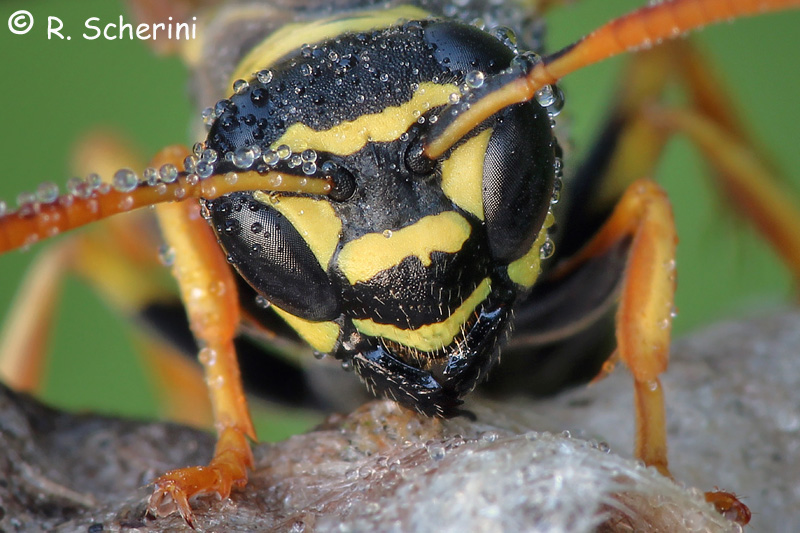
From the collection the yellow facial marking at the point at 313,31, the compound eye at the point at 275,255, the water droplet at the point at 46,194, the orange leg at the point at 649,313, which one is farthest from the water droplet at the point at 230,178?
the orange leg at the point at 649,313

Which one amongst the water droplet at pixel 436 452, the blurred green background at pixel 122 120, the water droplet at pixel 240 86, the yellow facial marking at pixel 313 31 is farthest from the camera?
the blurred green background at pixel 122 120

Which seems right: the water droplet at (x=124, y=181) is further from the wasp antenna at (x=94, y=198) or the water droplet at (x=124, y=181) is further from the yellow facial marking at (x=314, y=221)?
the yellow facial marking at (x=314, y=221)

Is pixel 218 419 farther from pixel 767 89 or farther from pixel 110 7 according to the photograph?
pixel 767 89

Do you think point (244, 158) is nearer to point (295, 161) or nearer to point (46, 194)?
point (295, 161)

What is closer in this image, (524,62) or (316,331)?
(524,62)

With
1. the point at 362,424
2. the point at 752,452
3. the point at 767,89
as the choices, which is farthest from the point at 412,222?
the point at 767,89

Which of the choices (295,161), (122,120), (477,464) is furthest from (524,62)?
(122,120)

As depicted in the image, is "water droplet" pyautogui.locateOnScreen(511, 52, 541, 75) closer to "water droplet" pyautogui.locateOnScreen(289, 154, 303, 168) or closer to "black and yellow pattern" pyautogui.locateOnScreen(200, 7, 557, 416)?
"black and yellow pattern" pyautogui.locateOnScreen(200, 7, 557, 416)
